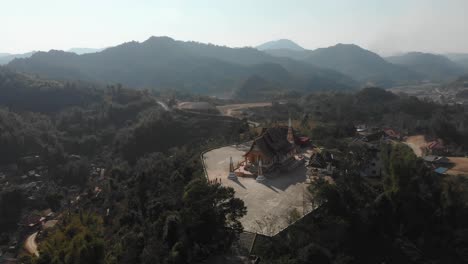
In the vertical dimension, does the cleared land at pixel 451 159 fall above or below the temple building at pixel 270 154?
below

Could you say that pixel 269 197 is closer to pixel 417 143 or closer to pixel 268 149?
pixel 268 149

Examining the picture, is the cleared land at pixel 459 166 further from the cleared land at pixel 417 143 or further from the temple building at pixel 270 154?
the temple building at pixel 270 154

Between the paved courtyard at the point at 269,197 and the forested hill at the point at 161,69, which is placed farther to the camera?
the forested hill at the point at 161,69

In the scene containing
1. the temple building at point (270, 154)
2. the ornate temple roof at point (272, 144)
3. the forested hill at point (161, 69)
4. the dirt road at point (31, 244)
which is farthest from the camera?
the forested hill at point (161, 69)

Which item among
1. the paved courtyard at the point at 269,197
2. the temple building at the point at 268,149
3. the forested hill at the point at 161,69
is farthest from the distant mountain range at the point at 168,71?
the paved courtyard at the point at 269,197

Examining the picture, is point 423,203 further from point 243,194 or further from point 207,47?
point 207,47

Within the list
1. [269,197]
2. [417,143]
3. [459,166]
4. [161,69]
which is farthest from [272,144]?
[161,69]

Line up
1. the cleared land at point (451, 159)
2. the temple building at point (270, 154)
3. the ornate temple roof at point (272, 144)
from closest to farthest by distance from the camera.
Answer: the temple building at point (270, 154)
the ornate temple roof at point (272, 144)
the cleared land at point (451, 159)

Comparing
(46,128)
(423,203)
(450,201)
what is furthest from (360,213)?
(46,128)
